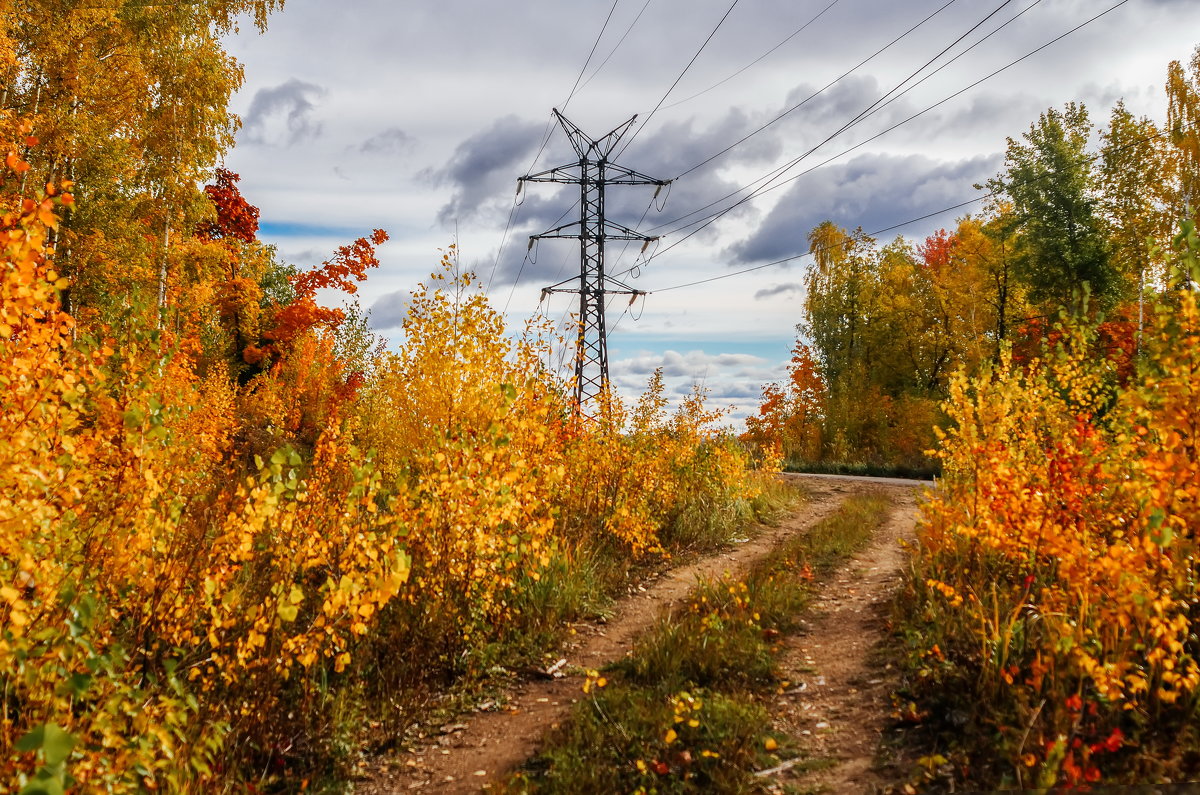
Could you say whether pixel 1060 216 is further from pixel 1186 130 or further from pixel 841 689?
pixel 841 689

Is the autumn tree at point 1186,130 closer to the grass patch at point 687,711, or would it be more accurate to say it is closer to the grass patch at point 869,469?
the grass patch at point 869,469

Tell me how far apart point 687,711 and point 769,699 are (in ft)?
2.53

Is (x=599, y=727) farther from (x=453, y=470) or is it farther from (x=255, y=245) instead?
(x=255, y=245)

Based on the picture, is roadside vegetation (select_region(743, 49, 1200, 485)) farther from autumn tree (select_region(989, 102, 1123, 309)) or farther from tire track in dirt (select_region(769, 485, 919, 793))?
tire track in dirt (select_region(769, 485, 919, 793))

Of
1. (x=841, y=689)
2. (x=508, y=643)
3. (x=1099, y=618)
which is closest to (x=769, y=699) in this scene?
(x=841, y=689)

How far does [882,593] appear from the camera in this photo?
673 centimetres

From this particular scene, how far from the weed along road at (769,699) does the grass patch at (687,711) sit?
0.03 meters

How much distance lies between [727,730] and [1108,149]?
74.2 ft

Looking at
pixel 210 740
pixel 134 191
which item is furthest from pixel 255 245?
pixel 210 740

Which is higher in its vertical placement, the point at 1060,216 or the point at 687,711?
the point at 1060,216

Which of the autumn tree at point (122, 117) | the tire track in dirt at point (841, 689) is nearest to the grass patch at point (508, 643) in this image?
the tire track in dirt at point (841, 689)

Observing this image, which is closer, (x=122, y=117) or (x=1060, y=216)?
(x=122, y=117)

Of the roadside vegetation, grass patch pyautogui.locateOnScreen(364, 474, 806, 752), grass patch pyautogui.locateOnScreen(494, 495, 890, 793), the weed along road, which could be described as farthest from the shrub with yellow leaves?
the roadside vegetation

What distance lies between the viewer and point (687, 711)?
4203 millimetres
